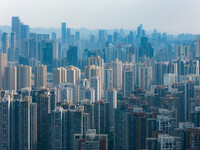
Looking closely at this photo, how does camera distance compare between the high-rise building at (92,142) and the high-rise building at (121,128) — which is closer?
the high-rise building at (92,142)

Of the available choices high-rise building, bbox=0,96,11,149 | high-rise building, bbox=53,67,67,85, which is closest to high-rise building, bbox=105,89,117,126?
high-rise building, bbox=0,96,11,149

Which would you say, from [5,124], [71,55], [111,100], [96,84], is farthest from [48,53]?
[5,124]

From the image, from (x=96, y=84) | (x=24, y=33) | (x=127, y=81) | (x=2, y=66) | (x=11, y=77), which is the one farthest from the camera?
(x=24, y=33)

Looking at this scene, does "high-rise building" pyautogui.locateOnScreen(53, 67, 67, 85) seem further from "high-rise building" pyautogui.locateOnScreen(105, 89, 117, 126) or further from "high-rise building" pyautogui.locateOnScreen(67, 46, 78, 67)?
"high-rise building" pyautogui.locateOnScreen(67, 46, 78, 67)

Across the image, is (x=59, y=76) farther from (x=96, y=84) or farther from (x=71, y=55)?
(x=71, y=55)

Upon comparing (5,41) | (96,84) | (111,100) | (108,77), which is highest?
(5,41)

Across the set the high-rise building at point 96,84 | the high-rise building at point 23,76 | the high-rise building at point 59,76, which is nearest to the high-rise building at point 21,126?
the high-rise building at point 96,84

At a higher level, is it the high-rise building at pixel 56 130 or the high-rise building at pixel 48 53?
the high-rise building at pixel 48 53

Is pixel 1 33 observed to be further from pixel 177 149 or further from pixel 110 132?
pixel 177 149

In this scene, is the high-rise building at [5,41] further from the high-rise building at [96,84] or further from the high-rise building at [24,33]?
the high-rise building at [96,84]
